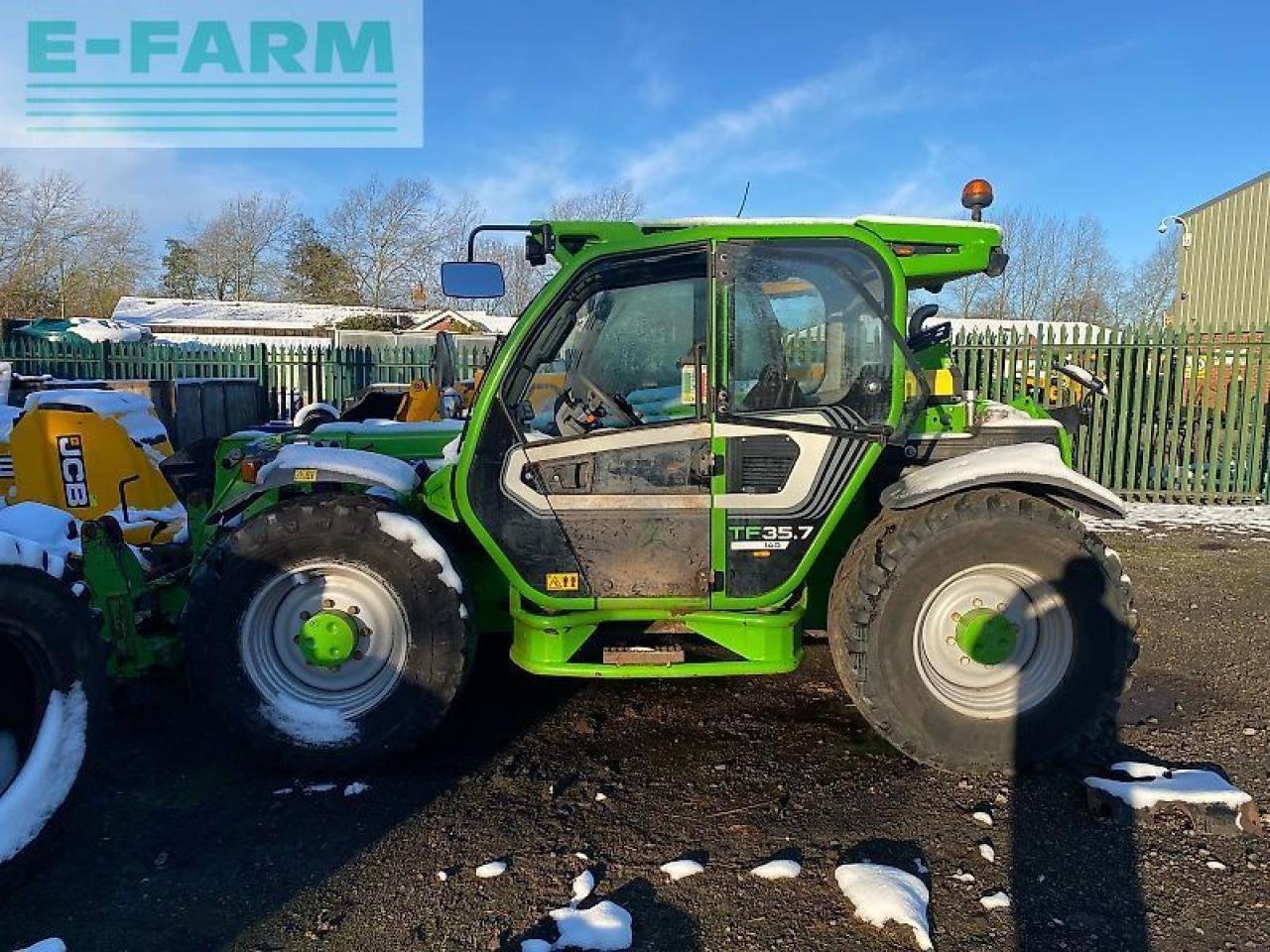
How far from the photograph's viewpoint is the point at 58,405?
241 inches

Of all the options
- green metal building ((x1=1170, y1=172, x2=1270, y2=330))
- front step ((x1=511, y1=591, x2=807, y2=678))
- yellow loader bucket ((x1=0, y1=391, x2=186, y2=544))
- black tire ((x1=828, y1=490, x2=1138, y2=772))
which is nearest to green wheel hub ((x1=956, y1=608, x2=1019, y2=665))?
black tire ((x1=828, y1=490, x2=1138, y2=772))

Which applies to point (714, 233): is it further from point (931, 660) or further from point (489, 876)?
point (489, 876)

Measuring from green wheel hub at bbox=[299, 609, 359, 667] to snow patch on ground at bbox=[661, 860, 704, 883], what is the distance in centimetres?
158

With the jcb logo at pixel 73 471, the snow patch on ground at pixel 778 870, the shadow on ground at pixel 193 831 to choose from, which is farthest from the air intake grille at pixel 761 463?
the jcb logo at pixel 73 471

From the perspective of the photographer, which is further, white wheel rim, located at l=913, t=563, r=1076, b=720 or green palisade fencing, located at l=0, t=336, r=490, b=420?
green palisade fencing, located at l=0, t=336, r=490, b=420

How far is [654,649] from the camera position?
3.80 metres

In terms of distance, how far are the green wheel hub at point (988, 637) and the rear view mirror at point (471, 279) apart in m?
2.52

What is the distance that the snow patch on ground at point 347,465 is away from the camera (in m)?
3.80

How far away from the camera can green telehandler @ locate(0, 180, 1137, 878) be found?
11.9 ft

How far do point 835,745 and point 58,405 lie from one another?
217 inches

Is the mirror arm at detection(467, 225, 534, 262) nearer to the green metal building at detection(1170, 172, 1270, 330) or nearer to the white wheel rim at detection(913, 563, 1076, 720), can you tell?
the white wheel rim at detection(913, 563, 1076, 720)

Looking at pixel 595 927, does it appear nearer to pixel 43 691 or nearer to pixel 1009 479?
pixel 43 691

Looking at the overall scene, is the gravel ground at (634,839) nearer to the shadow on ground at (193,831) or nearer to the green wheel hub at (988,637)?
the shadow on ground at (193,831)

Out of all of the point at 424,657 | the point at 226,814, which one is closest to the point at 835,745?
the point at 424,657
